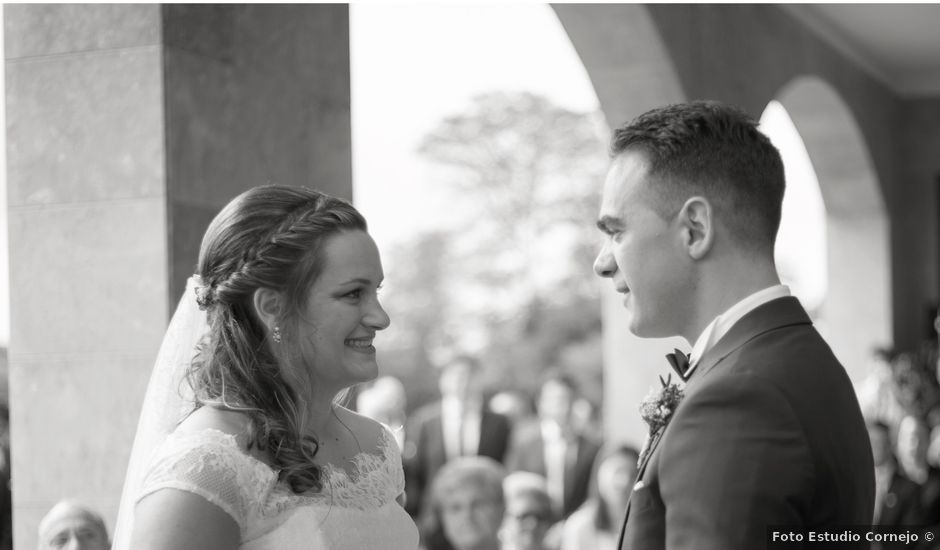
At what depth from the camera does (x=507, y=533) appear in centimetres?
518

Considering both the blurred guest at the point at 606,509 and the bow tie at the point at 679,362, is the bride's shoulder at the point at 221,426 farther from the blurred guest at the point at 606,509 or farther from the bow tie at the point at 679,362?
the blurred guest at the point at 606,509

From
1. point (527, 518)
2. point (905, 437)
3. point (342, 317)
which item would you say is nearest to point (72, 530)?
point (342, 317)

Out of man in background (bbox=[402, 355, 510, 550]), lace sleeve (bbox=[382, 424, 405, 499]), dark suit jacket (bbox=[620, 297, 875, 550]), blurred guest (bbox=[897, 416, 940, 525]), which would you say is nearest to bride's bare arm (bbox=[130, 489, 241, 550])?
lace sleeve (bbox=[382, 424, 405, 499])

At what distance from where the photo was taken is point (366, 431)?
2.71 meters

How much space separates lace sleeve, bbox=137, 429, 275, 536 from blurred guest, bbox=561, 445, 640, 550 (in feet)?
11.7

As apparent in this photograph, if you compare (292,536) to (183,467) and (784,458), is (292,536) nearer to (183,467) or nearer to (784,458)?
(183,467)

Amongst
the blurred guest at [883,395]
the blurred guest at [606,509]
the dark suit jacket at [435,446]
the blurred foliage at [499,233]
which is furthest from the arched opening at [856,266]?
the blurred foliage at [499,233]

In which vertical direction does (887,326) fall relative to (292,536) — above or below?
below

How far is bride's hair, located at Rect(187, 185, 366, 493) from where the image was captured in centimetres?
227

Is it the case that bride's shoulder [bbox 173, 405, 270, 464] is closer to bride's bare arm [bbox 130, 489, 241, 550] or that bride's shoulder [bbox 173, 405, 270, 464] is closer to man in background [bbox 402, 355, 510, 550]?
bride's bare arm [bbox 130, 489, 241, 550]

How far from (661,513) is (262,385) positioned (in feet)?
2.77

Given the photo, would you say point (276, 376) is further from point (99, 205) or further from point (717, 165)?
point (99, 205)

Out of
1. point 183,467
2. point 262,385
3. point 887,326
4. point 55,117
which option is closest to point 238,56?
point 55,117

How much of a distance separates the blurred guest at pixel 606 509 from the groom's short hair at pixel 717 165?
362cm
